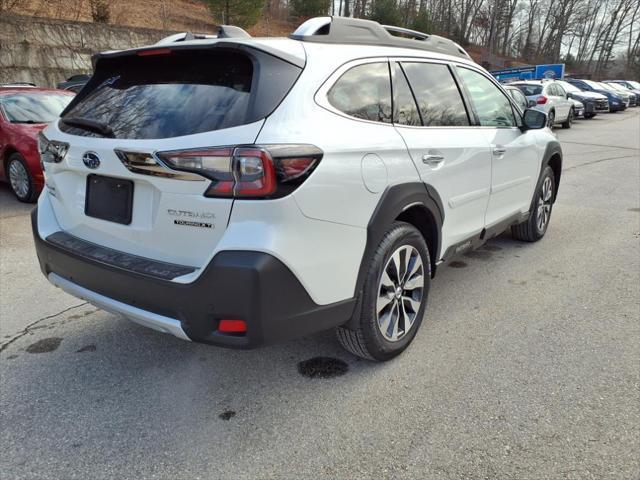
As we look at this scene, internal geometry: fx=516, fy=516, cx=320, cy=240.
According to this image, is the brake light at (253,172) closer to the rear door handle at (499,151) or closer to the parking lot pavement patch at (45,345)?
the parking lot pavement patch at (45,345)

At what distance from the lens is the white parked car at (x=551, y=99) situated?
17.0m

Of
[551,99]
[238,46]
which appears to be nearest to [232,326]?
[238,46]

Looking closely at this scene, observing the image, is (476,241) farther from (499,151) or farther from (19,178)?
(19,178)

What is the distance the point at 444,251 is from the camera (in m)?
3.50

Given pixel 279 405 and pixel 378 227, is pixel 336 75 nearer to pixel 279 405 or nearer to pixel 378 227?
pixel 378 227

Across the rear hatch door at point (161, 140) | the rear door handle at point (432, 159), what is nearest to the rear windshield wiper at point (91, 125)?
the rear hatch door at point (161, 140)

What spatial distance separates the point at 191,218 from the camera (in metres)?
2.29

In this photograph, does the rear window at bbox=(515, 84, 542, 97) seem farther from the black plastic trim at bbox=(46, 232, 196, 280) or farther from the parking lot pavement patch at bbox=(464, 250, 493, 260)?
the black plastic trim at bbox=(46, 232, 196, 280)

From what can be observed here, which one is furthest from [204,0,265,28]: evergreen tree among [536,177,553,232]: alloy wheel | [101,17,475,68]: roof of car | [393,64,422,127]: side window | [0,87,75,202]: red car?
[393,64,422,127]: side window

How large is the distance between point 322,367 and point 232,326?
99 cm

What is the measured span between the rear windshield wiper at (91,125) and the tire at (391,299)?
1.49 metres

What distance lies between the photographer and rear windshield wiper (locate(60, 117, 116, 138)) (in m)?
2.61

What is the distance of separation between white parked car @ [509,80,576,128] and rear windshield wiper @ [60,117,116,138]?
53.3ft

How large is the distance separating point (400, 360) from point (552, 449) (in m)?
1.00
